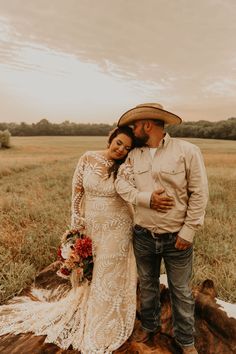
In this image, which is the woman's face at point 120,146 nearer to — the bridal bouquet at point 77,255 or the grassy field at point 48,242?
the bridal bouquet at point 77,255

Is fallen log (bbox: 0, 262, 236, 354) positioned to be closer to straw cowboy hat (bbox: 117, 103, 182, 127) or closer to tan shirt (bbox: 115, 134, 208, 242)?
tan shirt (bbox: 115, 134, 208, 242)

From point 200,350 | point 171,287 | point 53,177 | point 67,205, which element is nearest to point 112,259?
point 171,287

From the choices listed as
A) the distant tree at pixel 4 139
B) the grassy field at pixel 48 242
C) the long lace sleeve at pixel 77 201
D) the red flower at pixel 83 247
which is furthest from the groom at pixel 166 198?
Answer: the distant tree at pixel 4 139

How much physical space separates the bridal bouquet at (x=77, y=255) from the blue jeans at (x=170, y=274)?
1.95ft

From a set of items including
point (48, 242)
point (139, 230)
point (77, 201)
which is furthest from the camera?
point (48, 242)

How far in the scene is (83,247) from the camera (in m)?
3.90

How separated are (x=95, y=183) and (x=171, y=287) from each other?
1312 millimetres

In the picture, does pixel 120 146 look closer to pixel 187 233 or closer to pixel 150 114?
pixel 150 114

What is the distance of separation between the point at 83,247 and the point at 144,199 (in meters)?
1.09

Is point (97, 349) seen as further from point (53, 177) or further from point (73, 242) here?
point (53, 177)

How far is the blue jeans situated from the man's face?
84cm

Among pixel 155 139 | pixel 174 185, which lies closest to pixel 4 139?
pixel 155 139

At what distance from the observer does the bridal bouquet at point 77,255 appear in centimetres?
391

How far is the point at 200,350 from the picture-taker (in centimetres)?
375
